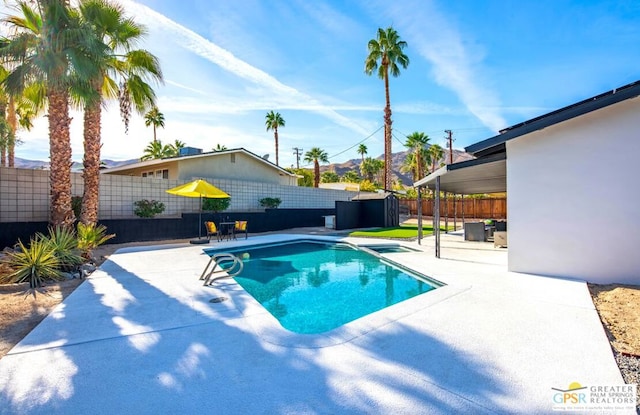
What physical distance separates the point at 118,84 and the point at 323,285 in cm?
1016

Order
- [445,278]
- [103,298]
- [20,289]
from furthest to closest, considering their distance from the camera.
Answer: [445,278]
[20,289]
[103,298]

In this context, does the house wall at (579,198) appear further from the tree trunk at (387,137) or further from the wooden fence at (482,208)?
the wooden fence at (482,208)

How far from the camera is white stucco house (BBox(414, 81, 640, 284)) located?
5883mm

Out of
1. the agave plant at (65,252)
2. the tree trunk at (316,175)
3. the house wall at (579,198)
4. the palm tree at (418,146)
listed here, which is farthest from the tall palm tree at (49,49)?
the palm tree at (418,146)

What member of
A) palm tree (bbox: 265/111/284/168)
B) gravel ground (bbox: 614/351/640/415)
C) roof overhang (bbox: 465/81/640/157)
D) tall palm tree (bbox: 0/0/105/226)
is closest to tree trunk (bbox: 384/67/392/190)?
palm tree (bbox: 265/111/284/168)

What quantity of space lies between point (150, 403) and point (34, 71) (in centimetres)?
901

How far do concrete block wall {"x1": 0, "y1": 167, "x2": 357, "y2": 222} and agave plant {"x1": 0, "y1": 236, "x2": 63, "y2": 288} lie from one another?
16.6 ft

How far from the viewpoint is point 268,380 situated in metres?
2.79

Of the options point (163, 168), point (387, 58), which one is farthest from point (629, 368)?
point (387, 58)

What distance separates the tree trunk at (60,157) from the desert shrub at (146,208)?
3787 mm

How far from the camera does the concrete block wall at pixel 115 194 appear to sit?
1023 centimetres

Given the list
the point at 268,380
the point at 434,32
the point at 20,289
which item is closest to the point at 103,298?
the point at 20,289

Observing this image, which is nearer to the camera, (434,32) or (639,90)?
(639,90)

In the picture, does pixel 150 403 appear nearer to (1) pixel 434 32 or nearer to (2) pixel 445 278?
(2) pixel 445 278
